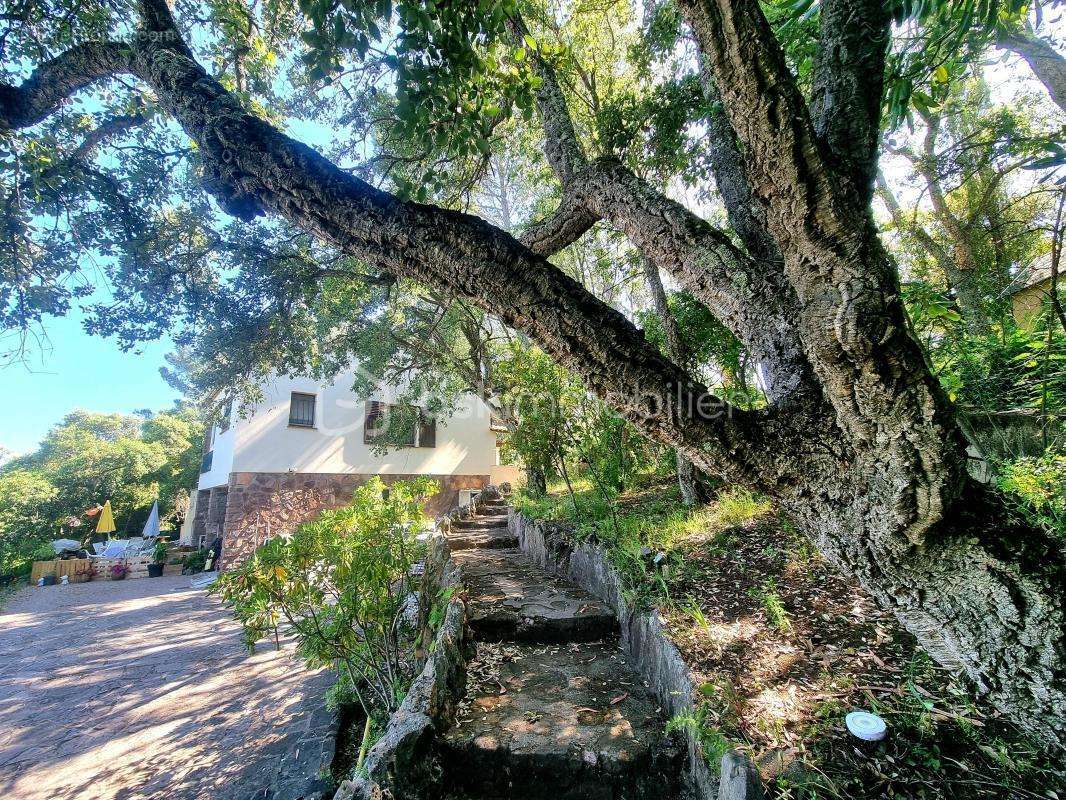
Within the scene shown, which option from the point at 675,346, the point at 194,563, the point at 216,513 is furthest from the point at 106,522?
the point at 675,346

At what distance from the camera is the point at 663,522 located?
16.2ft

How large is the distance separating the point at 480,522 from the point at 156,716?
250 inches

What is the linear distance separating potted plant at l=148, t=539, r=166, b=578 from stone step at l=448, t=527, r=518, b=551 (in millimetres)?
11284

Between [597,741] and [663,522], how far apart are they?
9.14 ft

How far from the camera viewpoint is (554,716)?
8.77 feet

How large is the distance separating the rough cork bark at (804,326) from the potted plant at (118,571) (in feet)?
55.8

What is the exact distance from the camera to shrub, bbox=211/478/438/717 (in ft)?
10.1

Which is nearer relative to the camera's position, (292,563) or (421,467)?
(292,563)

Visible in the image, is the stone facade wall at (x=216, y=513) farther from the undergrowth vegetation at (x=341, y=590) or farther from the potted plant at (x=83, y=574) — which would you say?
the undergrowth vegetation at (x=341, y=590)

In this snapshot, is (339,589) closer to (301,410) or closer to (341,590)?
(341,590)

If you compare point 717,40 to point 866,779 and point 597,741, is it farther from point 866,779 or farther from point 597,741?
point 597,741

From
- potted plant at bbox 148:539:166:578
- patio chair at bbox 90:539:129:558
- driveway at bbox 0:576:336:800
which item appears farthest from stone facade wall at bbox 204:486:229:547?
driveway at bbox 0:576:336:800

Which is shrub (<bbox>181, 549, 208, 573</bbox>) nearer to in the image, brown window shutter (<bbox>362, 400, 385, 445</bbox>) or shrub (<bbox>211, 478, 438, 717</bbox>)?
brown window shutter (<bbox>362, 400, 385, 445</bbox>)

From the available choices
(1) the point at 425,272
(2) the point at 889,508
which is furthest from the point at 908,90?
(1) the point at 425,272
